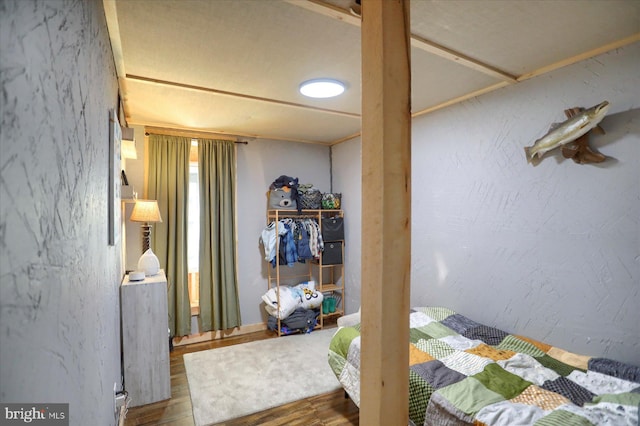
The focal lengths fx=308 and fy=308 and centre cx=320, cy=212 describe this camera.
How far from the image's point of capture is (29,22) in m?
0.57

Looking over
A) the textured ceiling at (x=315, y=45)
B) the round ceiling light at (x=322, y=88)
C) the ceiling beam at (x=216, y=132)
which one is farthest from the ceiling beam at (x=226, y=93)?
the ceiling beam at (x=216, y=132)

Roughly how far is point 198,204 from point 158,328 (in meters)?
1.60

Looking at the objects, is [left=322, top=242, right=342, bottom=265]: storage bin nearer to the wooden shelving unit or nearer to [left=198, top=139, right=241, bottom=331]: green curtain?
the wooden shelving unit

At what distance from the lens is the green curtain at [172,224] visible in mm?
3377

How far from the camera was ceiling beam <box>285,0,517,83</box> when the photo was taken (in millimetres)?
1389

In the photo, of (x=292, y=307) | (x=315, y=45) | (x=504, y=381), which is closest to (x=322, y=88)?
(x=315, y=45)

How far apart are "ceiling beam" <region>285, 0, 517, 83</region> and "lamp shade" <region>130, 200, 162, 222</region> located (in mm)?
2256

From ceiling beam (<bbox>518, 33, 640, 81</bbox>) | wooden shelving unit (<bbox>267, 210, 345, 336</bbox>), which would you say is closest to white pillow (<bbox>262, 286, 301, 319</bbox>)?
wooden shelving unit (<bbox>267, 210, 345, 336</bbox>)

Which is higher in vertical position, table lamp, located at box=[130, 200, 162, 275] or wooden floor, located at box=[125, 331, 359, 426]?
table lamp, located at box=[130, 200, 162, 275]

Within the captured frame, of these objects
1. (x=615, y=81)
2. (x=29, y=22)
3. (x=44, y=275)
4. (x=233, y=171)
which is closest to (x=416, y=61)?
(x=615, y=81)

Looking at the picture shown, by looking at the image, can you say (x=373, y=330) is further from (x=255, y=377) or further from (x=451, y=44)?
A: (x=255, y=377)

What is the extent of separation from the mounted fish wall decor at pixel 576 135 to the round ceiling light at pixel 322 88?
1.44 meters

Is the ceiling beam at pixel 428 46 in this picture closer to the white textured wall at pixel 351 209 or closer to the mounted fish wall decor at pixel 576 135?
the mounted fish wall decor at pixel 576 135

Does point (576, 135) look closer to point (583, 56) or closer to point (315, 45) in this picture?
point (583, 56)
